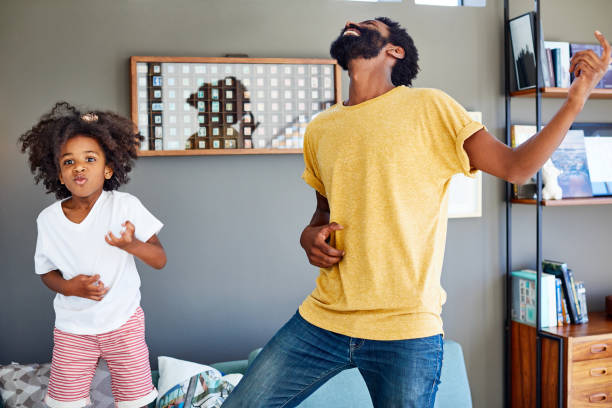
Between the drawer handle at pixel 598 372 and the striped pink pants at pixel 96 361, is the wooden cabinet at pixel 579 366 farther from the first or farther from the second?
the striped pink pants at pixel 96 361

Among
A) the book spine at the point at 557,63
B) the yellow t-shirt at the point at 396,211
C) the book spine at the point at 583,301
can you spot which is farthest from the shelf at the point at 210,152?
the book spine at the point at 583,301

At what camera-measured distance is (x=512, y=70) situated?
9.49ft

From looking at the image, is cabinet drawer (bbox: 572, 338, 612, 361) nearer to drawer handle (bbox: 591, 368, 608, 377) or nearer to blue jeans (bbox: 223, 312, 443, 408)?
drawer handle (bbox: 591, 368, 608, 377)

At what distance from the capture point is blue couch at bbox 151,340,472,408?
219cm

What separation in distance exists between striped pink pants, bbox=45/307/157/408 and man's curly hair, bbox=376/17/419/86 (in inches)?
45.4

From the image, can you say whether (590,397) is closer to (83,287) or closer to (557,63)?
(557,63)

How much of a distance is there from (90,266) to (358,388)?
3.69 feet

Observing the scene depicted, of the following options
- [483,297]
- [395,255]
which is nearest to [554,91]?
[483,297]

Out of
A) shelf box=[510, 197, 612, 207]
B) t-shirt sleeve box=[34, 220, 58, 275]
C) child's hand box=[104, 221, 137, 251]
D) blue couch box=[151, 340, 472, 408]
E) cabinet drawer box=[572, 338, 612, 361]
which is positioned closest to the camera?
child's hand box=[104, 221, 137, 251]

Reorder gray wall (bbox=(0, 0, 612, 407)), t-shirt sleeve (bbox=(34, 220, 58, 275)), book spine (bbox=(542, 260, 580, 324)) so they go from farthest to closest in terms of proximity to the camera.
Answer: book spine (bbox=(542, 260, 580, 324)), gray wall (bbox=(0, 0, 612, 407)), t-shirt sleeve (bbox=(34, 220, 58, 275))

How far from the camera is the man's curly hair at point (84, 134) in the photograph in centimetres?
189

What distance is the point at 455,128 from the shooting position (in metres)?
1.24

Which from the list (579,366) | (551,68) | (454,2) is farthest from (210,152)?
(579,366)

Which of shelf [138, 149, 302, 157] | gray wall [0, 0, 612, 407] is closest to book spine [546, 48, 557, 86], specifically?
gray wall [0, 0, 612, 407]
